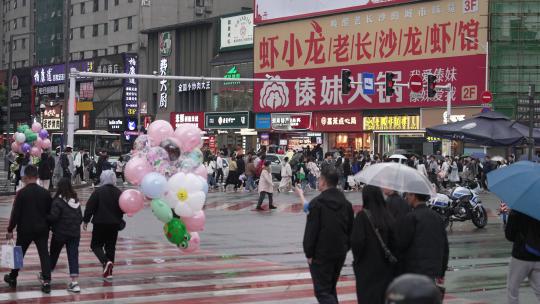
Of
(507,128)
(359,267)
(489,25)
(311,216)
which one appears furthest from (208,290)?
(489,25)

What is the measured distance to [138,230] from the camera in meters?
20.6

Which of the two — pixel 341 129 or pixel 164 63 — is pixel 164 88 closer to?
pixel 164 63

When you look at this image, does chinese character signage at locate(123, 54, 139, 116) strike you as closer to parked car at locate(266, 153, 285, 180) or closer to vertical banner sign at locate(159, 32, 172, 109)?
vertical banner sign at locate(159, 32, 172, 109)

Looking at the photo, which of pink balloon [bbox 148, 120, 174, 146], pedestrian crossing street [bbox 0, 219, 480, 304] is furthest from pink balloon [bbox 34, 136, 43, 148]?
pink balloon [bbox 148, 120, 174, 146]

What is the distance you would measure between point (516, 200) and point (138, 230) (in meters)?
13.3

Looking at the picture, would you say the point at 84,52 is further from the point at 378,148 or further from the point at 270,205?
the point at 270,205

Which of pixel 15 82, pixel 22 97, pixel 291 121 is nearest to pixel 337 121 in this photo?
pixel 291 121

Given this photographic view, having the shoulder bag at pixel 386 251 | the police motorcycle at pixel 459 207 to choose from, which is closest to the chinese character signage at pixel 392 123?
the police motorcycle at pixel 459 207

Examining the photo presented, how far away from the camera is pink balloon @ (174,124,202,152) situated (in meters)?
13.3

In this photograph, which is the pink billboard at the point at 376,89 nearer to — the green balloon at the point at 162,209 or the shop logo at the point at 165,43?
the shop logo at the point at 165,43

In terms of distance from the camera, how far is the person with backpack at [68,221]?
1172cm

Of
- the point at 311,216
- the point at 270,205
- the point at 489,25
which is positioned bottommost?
the point at 270,205

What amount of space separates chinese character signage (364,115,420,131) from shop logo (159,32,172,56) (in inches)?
940

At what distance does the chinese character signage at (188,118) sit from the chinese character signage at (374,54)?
6479 millimetres
